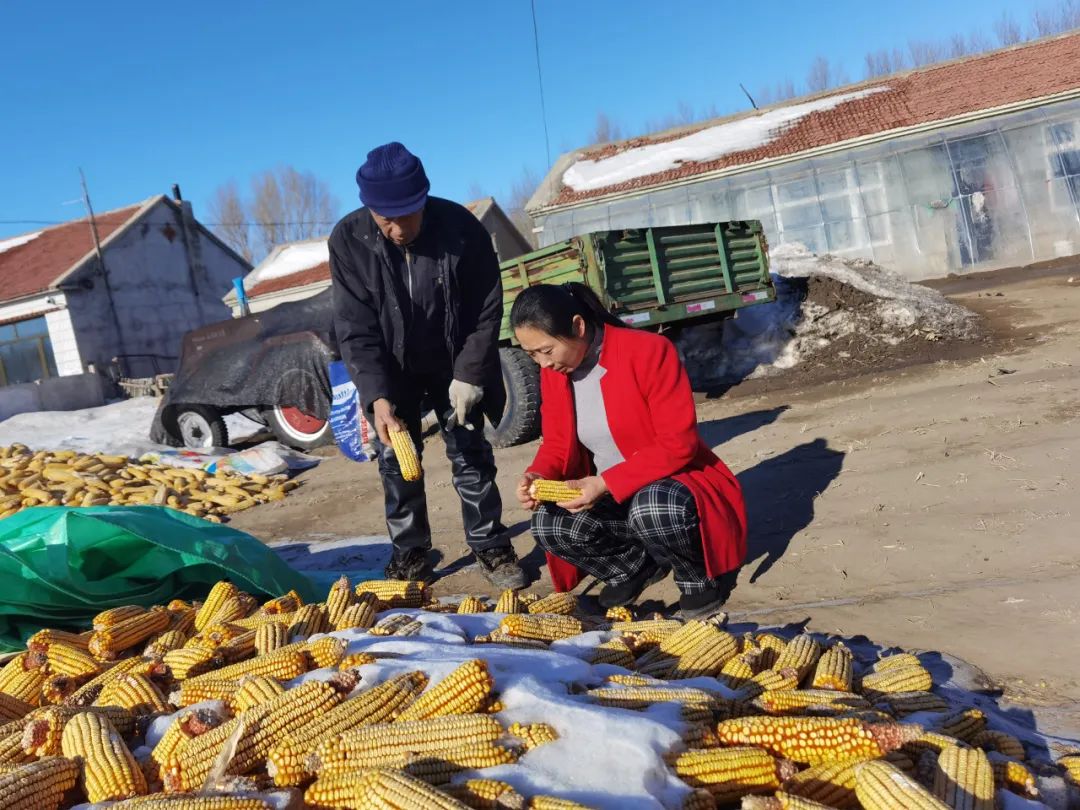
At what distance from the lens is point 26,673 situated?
3434 millimetres

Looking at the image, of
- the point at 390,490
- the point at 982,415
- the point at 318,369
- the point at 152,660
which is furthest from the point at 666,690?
the point at 318,369

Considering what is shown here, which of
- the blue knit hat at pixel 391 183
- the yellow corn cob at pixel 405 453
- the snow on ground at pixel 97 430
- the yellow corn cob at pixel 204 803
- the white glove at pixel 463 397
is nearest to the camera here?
the yellow corn cob at pixel 204 803

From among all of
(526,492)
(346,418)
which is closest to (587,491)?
(526,492)

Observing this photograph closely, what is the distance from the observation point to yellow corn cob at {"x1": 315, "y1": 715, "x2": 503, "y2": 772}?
2236mm

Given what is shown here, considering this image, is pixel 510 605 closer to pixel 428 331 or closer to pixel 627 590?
pixel 627 590

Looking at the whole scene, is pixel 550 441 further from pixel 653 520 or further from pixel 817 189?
pixel 817 189

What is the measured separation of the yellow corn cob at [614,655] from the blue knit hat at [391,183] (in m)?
2.46

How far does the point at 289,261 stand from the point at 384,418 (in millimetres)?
29221

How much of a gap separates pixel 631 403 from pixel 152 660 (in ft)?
7.57

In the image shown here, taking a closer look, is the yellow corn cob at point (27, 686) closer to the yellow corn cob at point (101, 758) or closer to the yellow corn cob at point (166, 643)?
the yellow corn cob at point (166, 643)

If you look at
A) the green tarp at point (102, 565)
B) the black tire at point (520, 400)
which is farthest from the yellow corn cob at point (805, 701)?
the black tire at point (520, 400)

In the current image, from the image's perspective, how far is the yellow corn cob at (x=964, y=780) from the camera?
208cm

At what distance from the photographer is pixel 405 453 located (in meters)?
4.81

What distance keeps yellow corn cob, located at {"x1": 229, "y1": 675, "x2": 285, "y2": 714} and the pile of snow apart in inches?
391
